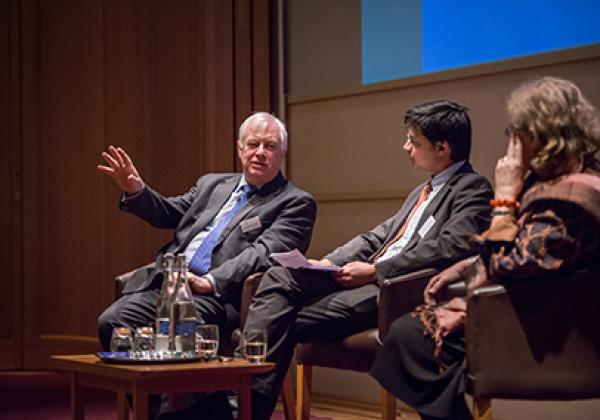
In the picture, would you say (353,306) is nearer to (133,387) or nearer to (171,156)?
(133,387)

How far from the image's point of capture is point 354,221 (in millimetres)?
4566

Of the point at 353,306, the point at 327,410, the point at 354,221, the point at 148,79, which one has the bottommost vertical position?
the point at 327,410

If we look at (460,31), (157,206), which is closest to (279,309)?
(157,206)

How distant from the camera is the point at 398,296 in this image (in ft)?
10.2

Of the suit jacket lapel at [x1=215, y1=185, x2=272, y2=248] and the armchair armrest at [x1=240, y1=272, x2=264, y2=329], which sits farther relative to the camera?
the suit jacket lapel at [x1=215, y1=185, x2=272, y2=248]

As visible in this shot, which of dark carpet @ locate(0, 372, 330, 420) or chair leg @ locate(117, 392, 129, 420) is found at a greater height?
chair leg @ locate(117, 392, 129, 420)

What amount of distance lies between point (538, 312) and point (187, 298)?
108 cm

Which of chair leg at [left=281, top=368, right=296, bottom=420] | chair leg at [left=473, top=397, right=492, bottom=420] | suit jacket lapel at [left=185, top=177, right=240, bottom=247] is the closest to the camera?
chair leg at [left=473, top=397, right=492, bottom=420]

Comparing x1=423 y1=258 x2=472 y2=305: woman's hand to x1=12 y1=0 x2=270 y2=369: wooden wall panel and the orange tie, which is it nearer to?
the orange tie

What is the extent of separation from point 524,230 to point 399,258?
0.83 m

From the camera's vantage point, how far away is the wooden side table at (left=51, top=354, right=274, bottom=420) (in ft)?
8.23

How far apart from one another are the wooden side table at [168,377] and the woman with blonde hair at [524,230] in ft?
1.30

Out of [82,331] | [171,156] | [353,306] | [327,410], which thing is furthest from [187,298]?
[82,331]

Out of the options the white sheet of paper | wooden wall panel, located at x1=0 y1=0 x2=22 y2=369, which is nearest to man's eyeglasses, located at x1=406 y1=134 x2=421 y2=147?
the white sheet of paper
